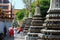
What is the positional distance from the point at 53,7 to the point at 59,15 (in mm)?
508

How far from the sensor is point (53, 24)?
422 inches

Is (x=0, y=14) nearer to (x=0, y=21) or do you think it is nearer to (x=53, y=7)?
(x=0, y=21)

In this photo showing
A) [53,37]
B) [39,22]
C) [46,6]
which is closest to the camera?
[53,37]

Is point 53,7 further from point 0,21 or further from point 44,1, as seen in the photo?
point 44,1

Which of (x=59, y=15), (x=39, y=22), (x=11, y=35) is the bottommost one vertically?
(x=11, y=35)

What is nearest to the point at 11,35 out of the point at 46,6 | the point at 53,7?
the point at 53,7

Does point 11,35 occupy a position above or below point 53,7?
below

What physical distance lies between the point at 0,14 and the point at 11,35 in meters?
2.16

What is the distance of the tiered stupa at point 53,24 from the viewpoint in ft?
34.7

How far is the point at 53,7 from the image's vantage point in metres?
11.2

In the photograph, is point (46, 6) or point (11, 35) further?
point (46, 6)

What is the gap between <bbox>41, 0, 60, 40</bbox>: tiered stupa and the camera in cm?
1059

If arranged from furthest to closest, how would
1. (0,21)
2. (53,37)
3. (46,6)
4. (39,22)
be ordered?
(46,6) < (0,21) < (39,22) < (53,37)

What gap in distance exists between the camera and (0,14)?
25.2 m
